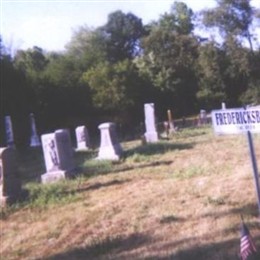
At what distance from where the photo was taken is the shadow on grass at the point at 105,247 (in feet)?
21.4

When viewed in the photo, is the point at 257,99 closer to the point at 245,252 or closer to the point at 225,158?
the point at 225,158

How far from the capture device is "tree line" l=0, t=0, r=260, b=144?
1203 inches

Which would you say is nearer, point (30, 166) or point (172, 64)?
point (30, 166)

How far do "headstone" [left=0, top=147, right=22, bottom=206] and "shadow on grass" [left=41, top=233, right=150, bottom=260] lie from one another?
152 inches

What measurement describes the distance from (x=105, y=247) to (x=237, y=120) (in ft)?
8.36

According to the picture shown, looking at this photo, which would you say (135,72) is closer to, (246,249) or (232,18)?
(232,18)

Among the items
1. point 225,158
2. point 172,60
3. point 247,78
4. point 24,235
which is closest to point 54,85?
point 172,60

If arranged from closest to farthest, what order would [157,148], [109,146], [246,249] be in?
1. [246,249]
2. [109,146]
3. [157,148]

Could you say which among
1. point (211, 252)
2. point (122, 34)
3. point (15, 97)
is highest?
point (122, 34)

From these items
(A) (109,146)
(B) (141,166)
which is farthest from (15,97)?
(B) (141,166)

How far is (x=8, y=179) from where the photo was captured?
10562 millimetres

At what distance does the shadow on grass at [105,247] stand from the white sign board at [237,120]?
214cm

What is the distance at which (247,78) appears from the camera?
1622 inches

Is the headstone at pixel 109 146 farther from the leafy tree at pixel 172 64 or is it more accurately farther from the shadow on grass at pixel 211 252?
the leafy tree at pixel 172 64
